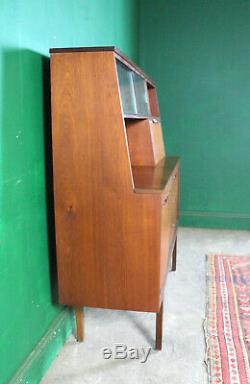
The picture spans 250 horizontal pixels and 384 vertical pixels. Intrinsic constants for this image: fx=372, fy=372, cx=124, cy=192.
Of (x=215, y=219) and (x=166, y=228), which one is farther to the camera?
(x=215, y=219)

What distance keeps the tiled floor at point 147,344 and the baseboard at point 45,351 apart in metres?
0.04

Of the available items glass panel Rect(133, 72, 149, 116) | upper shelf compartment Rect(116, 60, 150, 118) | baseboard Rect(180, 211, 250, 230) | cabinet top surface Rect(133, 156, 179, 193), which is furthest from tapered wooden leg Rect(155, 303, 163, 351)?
baseboard Rect(180, 211, 250, 230)

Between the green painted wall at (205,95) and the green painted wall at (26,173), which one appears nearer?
the green painted wall at (26,173)

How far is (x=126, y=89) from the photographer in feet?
6.50

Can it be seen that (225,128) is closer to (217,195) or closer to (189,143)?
(189,143)

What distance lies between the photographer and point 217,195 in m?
3.89

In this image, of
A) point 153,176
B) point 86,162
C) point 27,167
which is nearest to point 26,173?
point 27,167

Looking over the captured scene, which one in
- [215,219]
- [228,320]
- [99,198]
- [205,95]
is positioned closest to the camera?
[99,198]

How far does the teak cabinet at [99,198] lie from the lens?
1.58m

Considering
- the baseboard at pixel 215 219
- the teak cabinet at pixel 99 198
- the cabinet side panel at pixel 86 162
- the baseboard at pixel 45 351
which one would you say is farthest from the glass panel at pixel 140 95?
the baseboard at pixel 215 219

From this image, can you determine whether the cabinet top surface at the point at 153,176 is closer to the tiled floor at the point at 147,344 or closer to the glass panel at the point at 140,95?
the glass panel at the point at 140,95

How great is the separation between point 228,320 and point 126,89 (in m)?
1.45

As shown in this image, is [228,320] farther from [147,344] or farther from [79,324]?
[79,324]

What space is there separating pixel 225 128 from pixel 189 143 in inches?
15.3
